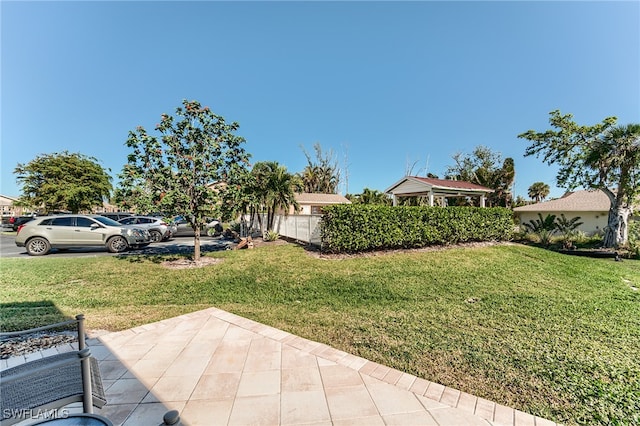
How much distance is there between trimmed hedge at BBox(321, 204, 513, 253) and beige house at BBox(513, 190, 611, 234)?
10.5 meters

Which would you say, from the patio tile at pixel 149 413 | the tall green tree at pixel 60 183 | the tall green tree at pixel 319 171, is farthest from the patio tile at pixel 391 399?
the tall green tree at pixel 319 171

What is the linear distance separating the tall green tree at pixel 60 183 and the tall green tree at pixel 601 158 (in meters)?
32.1

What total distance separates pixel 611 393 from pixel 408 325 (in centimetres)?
214

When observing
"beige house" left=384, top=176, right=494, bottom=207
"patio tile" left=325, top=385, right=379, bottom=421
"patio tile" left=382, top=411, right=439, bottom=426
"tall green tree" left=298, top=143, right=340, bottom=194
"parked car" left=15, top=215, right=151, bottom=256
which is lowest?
"patio tile" left=325, top=385, right=379, bottom=421

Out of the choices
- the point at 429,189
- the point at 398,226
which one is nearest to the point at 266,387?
the point at 398,226

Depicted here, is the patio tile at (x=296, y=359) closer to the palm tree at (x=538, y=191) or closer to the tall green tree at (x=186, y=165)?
the tall green tree at (x=186, y=165)

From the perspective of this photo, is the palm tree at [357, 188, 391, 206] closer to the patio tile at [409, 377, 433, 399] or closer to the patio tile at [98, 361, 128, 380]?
the patio tile at [409, 377, 433, 399]

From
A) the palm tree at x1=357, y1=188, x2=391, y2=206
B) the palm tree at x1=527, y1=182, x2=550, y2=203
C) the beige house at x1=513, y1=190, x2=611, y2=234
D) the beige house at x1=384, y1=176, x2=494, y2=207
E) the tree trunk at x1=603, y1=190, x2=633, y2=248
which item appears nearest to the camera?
the tree trunk at x1=603, y1=190, x2=633, y2=248

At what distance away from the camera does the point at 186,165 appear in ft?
25.9

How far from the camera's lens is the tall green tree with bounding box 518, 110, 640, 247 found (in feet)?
39.3

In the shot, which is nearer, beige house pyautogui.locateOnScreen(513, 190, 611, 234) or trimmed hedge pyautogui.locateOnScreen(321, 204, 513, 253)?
trimmed hedge pyautogui.locateOnScreen(321, 204, 513, 253)

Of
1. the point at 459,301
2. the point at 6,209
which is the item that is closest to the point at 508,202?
the point at 459,301

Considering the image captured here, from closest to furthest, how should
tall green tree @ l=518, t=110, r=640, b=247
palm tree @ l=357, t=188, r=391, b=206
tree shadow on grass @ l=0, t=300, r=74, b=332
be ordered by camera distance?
1. tree shadow on grass @ l=0, t=300, r=74, b=332
2. tall green tree @ l=518, t=110, r=640, b=247
3. palm tree @ l=357, t=188, r=391, b=206

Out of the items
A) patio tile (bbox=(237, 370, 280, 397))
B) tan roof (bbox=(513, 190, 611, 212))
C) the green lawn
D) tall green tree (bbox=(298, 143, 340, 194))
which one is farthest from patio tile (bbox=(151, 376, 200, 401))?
tall green tree (bbox=(298, 143, 340, 194))
